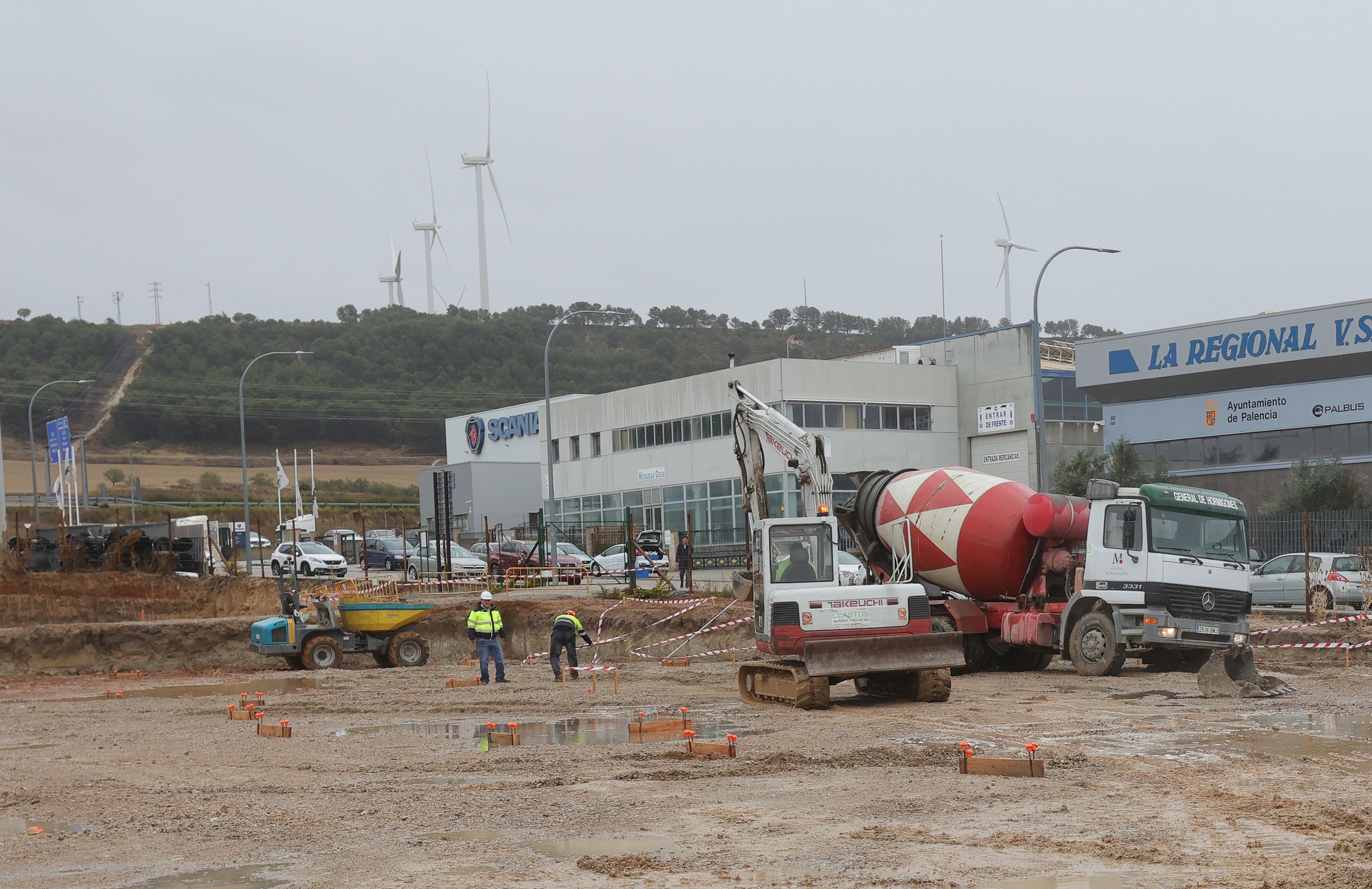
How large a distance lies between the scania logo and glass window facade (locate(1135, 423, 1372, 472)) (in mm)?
38976

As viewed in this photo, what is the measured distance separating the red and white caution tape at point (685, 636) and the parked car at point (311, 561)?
22.3 meters

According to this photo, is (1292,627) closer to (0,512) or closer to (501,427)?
(0,512)

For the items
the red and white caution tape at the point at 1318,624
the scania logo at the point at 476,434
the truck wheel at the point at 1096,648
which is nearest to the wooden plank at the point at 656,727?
the truck wheel at the point at 1096,648

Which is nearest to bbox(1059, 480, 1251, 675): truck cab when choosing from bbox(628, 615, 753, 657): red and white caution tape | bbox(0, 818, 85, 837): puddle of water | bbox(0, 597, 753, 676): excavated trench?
bbox(628, 615, 753, 657): red and white caution tape

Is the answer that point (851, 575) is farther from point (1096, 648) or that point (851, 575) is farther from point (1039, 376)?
point (1039, 376)

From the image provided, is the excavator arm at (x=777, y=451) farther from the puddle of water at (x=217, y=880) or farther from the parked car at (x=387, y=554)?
the parked car at (x=387, y=554)

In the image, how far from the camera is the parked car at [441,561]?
45.7m

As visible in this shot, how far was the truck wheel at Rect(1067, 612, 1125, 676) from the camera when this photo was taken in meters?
18.8

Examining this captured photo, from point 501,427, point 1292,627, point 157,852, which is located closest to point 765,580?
point 157,852

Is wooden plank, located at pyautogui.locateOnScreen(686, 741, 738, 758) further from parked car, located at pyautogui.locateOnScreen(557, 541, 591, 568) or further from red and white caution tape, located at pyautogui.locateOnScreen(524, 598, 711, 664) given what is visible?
parked car, located at pyautogui.locateOnScreen(557, 541, 591, 568)

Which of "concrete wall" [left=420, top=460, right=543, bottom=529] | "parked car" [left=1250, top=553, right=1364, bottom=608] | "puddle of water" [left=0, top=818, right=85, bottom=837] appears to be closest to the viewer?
"puddle of water" [left=0, top=818, right=85, bottom=837]

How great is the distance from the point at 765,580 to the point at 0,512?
3760 centimetres

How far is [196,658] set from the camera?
107 feet

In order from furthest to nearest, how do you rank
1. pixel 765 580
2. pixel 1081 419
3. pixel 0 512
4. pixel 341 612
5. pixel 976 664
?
1. pixel 1081 419
2. pixel 0 512
3. pixel 341 612
4. pixel 976 664
5. pixel 765 580
